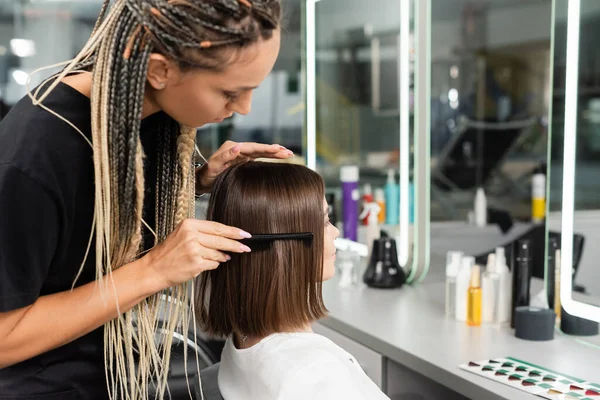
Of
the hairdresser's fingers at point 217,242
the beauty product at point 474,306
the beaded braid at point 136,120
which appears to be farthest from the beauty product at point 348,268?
the hairdresser's fingers at point 217,242

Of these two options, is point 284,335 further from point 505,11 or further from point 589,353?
point 505,11

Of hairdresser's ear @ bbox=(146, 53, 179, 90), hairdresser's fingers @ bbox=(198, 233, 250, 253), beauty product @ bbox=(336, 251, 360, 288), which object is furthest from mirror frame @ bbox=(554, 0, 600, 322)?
hairdresser's ear @ bbox=(146, 53, 179, 90)

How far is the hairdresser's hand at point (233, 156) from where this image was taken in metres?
1.26

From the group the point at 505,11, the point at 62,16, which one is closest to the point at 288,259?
the point at 62,16

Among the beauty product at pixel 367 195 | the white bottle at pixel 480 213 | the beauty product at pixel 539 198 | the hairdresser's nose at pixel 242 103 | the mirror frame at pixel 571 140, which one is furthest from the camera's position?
the white bottle at pixel 480 213

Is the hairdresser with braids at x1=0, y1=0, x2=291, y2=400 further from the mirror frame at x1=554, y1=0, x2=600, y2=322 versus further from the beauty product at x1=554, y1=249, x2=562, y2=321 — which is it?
the beauty product at x1=554, y1=249, x2=562, y2=321

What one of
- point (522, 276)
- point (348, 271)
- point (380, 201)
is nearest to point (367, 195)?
point (380, 201)

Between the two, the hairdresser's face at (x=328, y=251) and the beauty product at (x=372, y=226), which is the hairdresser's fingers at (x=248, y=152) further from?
the beauty product at (x=372, y=226)

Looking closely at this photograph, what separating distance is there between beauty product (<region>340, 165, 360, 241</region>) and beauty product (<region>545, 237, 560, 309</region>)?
0.91m

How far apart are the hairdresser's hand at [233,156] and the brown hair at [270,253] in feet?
0.10

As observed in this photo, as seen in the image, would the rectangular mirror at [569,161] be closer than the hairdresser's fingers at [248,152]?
No

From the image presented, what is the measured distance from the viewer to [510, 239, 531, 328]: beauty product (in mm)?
1558

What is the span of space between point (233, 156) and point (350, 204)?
1.18 metres

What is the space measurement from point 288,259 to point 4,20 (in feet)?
13.2
